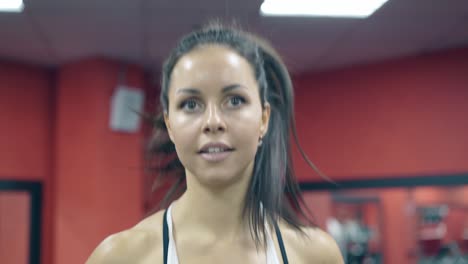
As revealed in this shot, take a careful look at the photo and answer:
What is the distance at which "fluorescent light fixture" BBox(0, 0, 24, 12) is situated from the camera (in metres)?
2.62

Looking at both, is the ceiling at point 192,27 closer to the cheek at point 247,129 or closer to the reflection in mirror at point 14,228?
the reflection in mirror at point 14,228

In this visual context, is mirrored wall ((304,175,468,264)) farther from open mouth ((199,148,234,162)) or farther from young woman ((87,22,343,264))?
open mouth ((199,148,234,162))

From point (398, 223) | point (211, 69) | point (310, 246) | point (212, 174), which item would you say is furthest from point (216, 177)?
point (398, 223)

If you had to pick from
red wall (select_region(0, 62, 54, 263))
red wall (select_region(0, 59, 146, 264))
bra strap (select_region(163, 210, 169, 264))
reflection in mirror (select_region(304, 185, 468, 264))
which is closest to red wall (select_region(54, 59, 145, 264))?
red wall (select_region(0, 59, 146, 264))

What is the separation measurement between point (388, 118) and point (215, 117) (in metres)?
3.06

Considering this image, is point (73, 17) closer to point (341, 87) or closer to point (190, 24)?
point (190, 24)

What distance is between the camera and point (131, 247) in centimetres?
106

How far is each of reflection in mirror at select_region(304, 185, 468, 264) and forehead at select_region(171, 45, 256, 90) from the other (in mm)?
3928

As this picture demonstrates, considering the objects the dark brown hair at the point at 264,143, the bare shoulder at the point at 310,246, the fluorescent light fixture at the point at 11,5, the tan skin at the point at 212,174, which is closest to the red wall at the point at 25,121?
the fluorescent light fixture at the point at 11,5

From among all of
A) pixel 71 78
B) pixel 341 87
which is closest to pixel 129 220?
pixel 71 78

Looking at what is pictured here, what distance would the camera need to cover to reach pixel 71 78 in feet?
12.2

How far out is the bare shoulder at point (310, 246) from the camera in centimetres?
114

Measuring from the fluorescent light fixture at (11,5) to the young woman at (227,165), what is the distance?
188 cm

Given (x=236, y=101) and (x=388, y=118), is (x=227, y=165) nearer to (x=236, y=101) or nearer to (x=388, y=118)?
(x=236, y=101)
